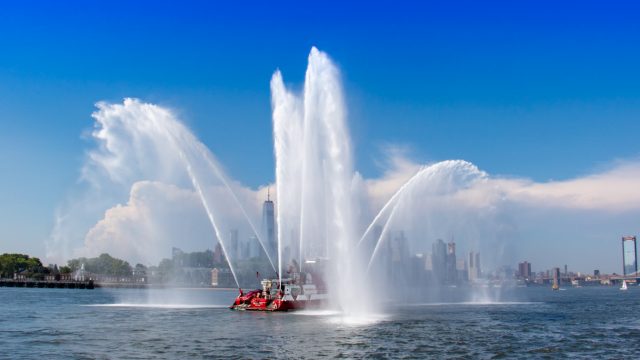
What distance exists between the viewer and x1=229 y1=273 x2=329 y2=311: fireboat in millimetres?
66938

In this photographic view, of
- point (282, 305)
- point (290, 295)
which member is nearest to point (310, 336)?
point (282, 305)

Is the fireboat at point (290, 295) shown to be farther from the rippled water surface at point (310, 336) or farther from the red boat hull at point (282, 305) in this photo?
the rippled water surface at point (310, 336)

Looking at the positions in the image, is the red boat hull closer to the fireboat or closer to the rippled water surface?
the fireboat

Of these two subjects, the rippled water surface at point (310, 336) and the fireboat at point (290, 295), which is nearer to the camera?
the rippled water surface at point (310, 336)

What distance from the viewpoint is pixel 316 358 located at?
35219 millimetres

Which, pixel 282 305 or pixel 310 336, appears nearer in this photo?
pixel 310 336

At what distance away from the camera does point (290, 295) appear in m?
67.1

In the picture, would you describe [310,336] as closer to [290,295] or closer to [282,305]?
[282,305]

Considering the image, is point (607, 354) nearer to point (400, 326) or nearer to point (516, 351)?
point (516, 351)

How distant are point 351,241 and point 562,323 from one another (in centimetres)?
2162

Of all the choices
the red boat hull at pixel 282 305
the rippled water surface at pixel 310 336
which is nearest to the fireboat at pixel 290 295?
the red boat hull at pixel 282 305

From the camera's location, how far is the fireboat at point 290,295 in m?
66.9

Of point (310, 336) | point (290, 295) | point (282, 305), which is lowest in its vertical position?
point (310, 336)

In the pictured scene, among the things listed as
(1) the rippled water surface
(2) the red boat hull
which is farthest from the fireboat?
(1) the rippled water surface
